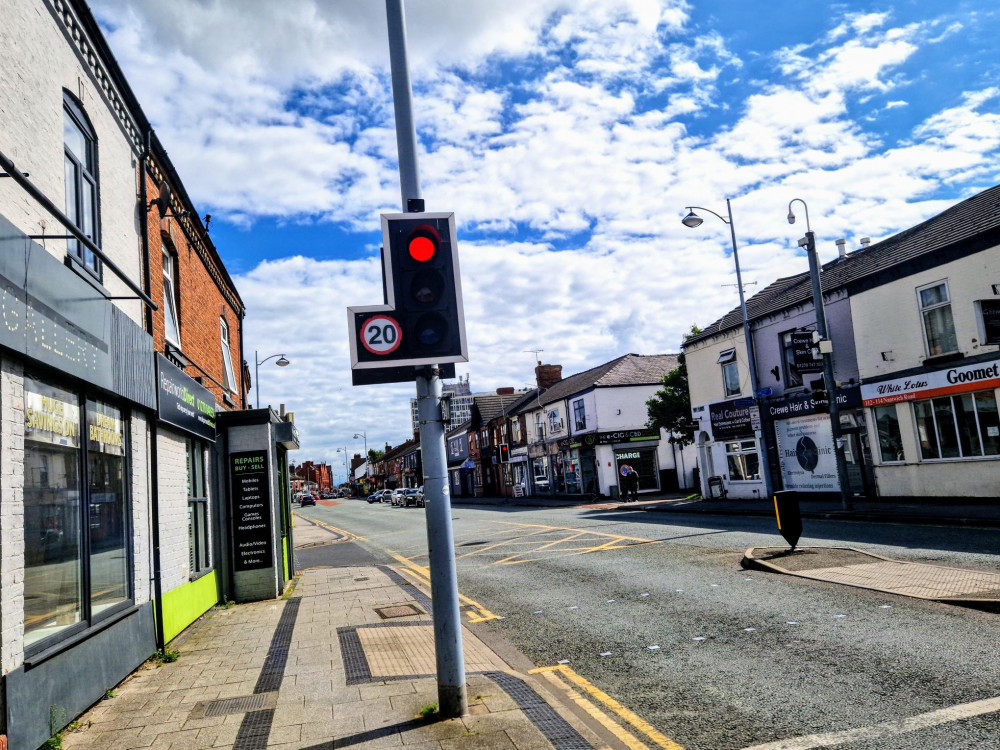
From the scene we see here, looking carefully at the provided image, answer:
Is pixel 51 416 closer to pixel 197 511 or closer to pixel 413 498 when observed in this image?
pixel 197 511

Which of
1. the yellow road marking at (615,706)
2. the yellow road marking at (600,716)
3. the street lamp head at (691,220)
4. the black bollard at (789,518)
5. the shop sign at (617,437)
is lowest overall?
the yellow road marking at (615,706)

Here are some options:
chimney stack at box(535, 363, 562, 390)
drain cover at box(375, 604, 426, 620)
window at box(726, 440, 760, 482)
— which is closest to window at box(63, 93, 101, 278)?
drain cover at box(375, 604, 426, 620)

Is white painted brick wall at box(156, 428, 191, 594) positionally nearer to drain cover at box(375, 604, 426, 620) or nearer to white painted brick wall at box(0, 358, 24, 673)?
drain cover at box(375, 604, 426, 620)

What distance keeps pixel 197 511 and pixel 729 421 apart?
2202cm

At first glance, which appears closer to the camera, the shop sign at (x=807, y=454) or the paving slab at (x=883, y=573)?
the paving slab at (x=883, y=573)

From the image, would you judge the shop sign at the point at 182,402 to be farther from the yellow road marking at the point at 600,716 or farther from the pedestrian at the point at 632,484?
the pedestrian at the point at 632,484

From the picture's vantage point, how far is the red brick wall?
9.69 metres

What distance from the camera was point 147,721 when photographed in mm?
5547

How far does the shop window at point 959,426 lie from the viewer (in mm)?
18078

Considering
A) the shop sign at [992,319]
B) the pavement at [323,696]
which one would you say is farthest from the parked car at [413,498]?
the pavement at [323,696]

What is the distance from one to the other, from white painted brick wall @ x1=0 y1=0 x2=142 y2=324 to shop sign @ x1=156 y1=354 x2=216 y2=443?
2.60ft

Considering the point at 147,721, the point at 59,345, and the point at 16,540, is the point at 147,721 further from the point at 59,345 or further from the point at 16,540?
the point at 59,345

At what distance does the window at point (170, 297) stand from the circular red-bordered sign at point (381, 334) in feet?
20.7

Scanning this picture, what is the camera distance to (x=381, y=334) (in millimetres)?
5336
